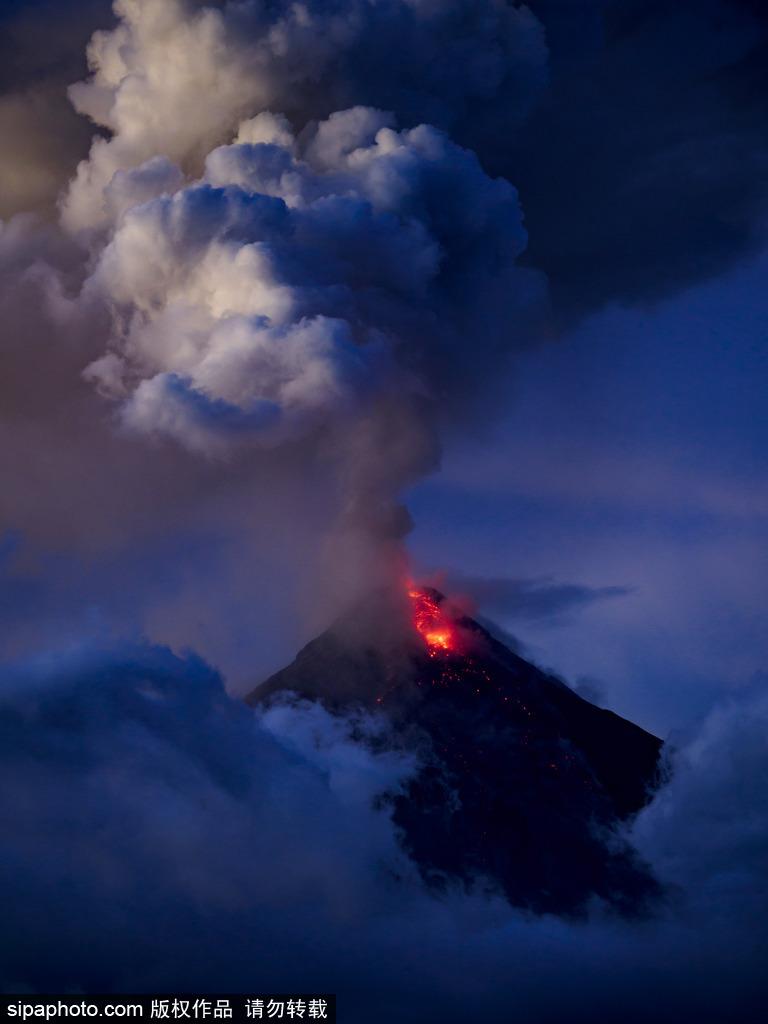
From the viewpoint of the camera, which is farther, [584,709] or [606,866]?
[584,709]

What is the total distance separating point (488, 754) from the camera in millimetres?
117625

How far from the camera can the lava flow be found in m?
125

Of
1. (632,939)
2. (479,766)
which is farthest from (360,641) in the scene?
(632,939)

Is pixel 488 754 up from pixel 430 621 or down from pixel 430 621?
down

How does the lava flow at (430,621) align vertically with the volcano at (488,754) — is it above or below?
above

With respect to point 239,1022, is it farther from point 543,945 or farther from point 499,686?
point 499,686

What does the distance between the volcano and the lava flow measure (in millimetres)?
129

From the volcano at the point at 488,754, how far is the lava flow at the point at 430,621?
0.13m

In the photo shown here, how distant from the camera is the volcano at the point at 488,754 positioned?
113375mm

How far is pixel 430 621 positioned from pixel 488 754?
54.2ft

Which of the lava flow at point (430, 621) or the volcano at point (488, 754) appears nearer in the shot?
the volcano at point (488, 754)

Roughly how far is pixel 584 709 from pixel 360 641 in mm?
27291

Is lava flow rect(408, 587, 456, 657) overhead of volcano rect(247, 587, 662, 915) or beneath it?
overhead

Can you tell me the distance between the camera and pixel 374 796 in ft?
387
